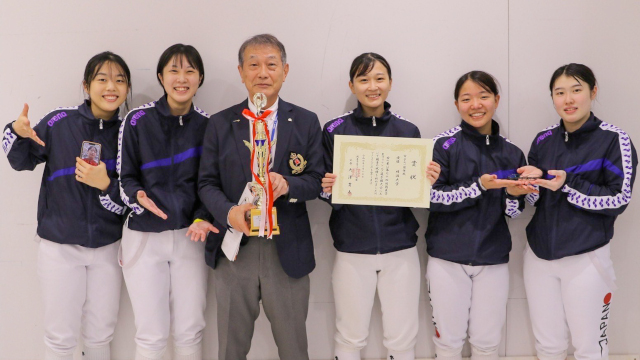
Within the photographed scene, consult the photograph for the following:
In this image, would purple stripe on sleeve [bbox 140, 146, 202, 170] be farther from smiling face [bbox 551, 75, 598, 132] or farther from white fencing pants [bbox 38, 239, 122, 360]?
smiling face [bbox 551, 75, 598, 132]

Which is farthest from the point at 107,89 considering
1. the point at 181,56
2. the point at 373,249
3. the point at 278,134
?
the point at 373,249

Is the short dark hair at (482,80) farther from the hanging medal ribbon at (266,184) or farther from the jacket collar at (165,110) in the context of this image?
the jacket collar at (165,110)

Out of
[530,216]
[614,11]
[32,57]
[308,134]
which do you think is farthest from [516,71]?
[32,57]

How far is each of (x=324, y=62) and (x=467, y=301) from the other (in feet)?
5.56

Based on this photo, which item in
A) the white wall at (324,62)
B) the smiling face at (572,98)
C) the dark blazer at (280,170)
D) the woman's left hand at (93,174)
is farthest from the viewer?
the white wall at (324,62)

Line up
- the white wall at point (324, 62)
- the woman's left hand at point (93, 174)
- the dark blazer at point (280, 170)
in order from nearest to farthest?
the dark blazer at point (280, 170), the woman's left hand at point (93, 174), the white wall at point (324, 62)

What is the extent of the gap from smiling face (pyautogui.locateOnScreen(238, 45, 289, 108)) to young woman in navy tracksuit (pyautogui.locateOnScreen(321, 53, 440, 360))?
0.50m

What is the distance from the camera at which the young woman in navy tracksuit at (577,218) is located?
108 inches

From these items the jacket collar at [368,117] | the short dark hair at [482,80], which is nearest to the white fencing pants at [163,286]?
the jacket collar at [368,117]

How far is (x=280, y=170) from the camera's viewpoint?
257 centimetres

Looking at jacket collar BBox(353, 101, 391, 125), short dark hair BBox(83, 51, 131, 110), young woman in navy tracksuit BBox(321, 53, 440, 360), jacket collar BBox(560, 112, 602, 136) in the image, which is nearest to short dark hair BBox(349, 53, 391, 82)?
young woman in navy tracksuit BBox(321, 53, 440, 360)

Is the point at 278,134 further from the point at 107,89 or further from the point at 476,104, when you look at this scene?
the point at 476,104

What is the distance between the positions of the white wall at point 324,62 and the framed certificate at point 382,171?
520mm

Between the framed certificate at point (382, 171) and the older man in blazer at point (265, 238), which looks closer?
the older man in blazer at point (265, 238)
